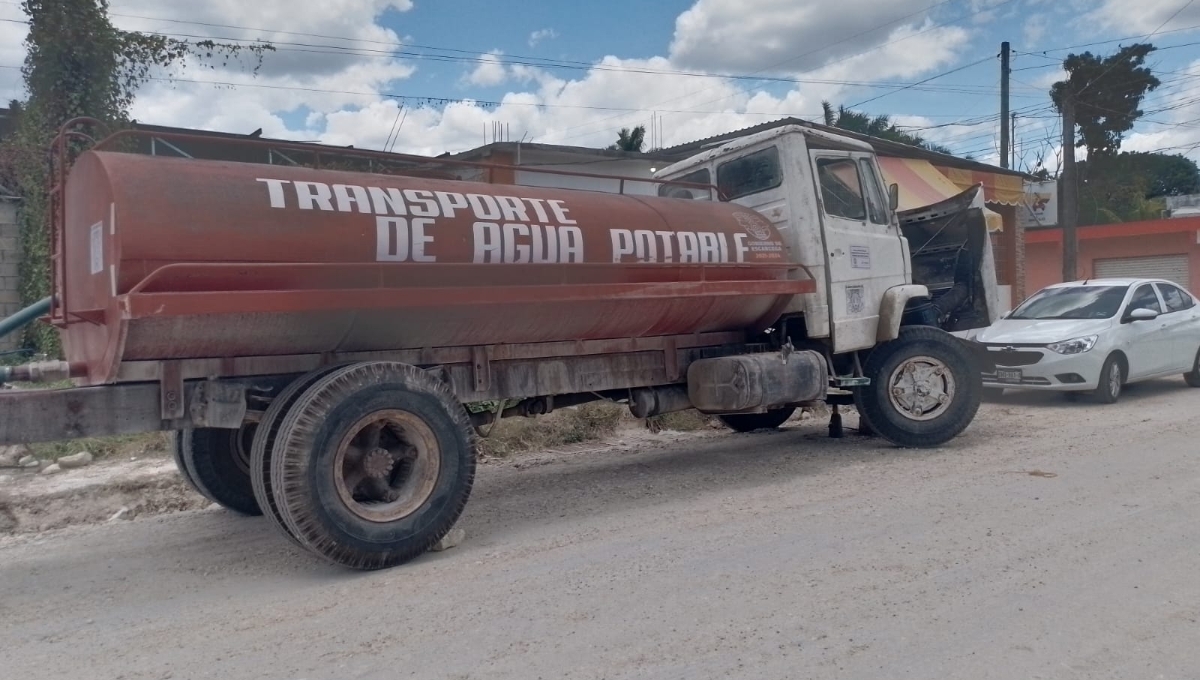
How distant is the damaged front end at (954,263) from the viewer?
9.37 meters

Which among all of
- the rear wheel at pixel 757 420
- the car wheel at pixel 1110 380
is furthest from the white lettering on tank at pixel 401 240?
the car wheel at pixel 1110 380

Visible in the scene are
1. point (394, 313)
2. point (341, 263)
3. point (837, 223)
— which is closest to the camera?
point (341, 263)

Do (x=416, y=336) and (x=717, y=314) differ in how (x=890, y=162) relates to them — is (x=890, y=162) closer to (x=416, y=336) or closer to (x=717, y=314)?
(x=717, y=314)

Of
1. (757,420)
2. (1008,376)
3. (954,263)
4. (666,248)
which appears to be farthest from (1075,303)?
(666,248)

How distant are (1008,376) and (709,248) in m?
5.82

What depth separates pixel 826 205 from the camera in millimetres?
8258

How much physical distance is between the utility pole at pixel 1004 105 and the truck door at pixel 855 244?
19.5 meters

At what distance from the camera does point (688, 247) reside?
721 cm

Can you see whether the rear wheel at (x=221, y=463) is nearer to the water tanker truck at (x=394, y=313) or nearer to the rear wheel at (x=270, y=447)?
the water tanker truck at (x=394, y=313)

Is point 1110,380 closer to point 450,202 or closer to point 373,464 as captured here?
point 450,202

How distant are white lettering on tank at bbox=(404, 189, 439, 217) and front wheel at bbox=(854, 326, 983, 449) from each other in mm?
4544

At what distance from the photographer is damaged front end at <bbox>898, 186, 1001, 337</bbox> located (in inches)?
369

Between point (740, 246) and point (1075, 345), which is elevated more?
point (740, 246)

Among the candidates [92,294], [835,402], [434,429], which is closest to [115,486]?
[92,294]
